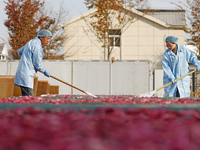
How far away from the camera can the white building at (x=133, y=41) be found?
1175 inches

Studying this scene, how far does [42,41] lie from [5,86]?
2.75 m

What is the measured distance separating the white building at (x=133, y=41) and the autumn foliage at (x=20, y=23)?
2520 mm

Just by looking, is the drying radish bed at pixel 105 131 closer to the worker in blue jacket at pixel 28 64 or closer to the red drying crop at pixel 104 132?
the red drying crop at pixel 104 132

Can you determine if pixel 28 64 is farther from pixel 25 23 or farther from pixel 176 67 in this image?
pixel 25 23

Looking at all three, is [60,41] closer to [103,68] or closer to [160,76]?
[160,76]

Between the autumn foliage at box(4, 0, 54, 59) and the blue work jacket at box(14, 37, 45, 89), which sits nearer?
the blue work jacket at box(14, 37, 45, 89)

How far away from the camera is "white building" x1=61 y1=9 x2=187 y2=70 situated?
1175 inches

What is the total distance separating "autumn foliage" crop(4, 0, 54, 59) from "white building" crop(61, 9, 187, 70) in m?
2.52

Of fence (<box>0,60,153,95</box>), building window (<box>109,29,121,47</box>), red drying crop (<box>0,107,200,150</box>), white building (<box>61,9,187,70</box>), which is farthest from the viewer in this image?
white building (<box>61,9,187,70</box>)

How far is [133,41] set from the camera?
30109 millimetres

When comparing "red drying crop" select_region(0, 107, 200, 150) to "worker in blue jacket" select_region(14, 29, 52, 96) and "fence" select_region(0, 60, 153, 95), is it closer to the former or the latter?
"worker in blue jacket" select_region(14, 29, 52, 96)

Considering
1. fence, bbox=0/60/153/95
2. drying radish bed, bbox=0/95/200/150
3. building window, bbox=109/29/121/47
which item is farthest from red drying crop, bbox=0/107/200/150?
building window, bbox=109/29/121/47

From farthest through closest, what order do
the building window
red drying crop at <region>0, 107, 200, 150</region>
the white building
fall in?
the white building < the building window < red drying crop at <region>0, 107, 200, 150</region>

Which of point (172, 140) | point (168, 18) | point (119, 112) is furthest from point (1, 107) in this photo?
point (168, 18)
